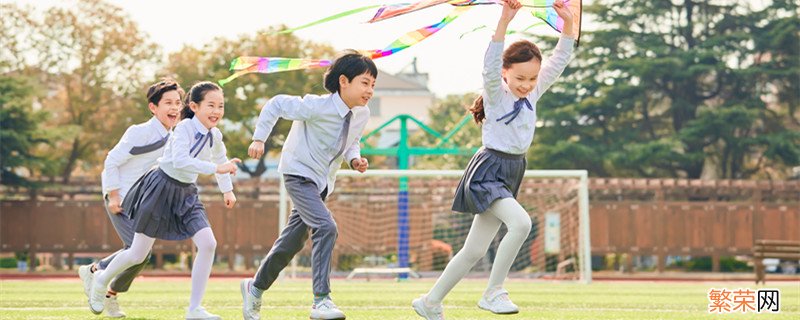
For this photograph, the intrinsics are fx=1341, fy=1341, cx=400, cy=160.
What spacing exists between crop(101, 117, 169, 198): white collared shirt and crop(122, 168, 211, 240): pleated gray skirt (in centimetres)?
64

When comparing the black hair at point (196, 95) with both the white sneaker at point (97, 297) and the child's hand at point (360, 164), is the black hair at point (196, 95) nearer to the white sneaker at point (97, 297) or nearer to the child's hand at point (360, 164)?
the child's hand at point (360, 164)

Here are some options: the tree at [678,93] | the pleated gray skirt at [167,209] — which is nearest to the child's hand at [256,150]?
the pleated gray skirt at [167,209]

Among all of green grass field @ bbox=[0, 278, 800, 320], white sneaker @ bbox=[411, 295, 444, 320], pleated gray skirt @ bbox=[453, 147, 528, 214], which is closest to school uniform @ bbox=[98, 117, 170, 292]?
green grass field @ bbox=[0, 278, 800, 320]

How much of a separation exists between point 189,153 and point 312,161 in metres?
0.78

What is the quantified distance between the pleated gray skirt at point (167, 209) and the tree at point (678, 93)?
82.8 ft

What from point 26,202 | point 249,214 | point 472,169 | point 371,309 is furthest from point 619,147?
point 472,169

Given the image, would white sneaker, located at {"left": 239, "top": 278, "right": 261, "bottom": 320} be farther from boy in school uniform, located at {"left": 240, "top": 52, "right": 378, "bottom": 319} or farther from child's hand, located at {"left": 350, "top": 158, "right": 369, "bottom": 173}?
child's hand, located at {"left": 350, "top": 158, "right": 369, "bottom": 173}

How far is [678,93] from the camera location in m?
34.8

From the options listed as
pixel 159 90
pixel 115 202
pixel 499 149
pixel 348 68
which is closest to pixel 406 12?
pixel 348 68

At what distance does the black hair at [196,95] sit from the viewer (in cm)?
787

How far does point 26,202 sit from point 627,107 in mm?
14819

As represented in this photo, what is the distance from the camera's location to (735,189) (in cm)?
3055

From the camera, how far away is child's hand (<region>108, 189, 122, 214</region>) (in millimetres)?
8469

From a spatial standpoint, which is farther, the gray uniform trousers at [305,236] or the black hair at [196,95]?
the black hair at [196,95]
